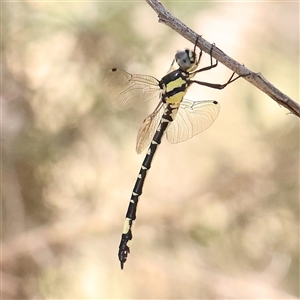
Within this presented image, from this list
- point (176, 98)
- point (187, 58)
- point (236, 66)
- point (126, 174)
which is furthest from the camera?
point (126, 174)

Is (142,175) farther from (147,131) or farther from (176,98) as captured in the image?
(176,98)

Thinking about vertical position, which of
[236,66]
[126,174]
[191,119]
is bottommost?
[236,66]

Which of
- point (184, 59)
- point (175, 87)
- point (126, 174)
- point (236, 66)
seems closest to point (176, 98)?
point (175, 87)

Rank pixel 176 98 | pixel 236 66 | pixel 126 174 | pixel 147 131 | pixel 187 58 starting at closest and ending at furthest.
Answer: pixel 236 66 < pixel 187 58 < pixel 176 98 < pixel 147 131 < pixel 126 174

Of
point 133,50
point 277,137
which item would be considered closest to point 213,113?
point 133,50

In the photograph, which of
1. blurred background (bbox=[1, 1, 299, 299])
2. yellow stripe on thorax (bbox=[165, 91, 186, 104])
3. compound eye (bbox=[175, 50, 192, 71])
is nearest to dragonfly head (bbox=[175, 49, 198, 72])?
compound eye (bbox=[175, 50, 192, 71])

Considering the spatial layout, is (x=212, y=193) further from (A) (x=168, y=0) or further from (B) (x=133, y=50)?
(A) (x=168, y=0)

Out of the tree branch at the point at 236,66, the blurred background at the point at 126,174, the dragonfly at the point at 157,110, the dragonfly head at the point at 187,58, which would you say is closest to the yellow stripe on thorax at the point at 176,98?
the dragonfly at the point at 157,110

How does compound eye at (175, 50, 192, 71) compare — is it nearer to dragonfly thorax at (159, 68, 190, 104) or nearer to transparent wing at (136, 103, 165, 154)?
dragonfly thorax at (159, 68, 190, 104)
